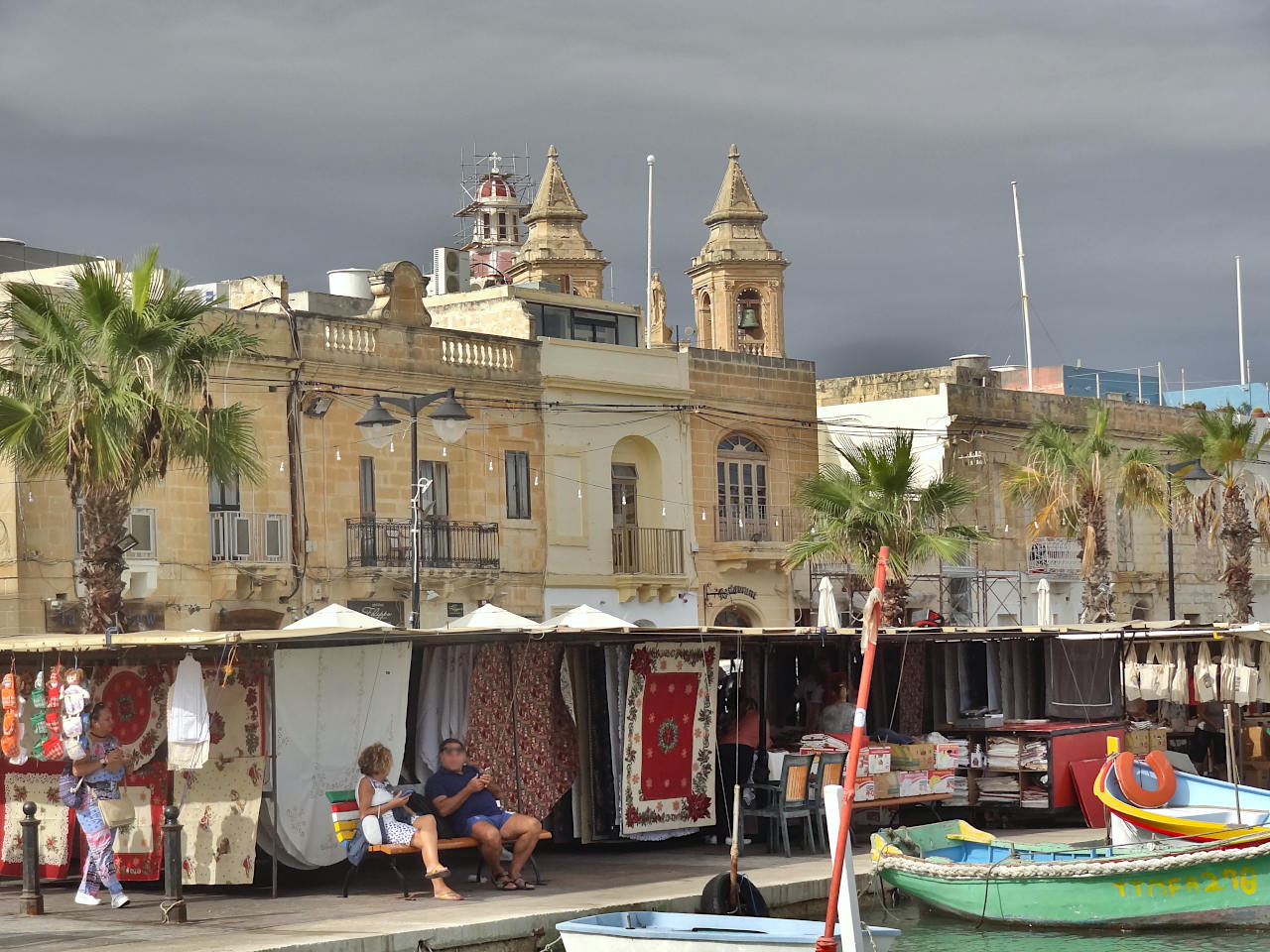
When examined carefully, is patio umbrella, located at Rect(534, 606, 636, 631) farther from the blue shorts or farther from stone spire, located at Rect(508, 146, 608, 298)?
stone spire, located at Rect(508, 146, 608, 298)

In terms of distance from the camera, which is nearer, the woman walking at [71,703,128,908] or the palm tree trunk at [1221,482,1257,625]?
the woman walking at [71,703,128,908]

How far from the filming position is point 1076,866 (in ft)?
53.9

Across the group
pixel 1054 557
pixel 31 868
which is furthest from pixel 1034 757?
pixel 1054 557

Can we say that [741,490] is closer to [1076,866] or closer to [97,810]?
[1076,866]

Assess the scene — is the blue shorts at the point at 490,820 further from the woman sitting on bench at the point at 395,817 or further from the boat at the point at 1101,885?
the boat at the point at 1101,885

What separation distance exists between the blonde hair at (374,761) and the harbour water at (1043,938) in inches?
173

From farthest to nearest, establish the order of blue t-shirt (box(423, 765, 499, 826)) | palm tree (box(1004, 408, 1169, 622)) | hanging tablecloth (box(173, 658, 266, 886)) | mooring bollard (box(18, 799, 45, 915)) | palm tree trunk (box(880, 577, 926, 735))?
palm tree (box(1004, 408, 1169, 622)) → palm tree trunk (box(880, 577, 926, 735)) → blue t-shirt (box(423, 765, 499, 826)) → hanging tablecloth (box(173, 658, 266, 886)) → mooring bollard (box(18, 799, 45, 915))

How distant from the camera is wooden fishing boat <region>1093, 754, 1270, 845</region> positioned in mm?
17891

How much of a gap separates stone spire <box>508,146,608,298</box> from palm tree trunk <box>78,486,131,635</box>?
35.6 m

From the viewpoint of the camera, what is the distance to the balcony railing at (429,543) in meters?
32.9

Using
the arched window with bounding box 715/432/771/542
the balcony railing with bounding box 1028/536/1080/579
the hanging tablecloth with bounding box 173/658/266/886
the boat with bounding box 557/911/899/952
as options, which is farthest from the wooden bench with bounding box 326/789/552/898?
the balcony railing with bounding box 1028/536/1080/579

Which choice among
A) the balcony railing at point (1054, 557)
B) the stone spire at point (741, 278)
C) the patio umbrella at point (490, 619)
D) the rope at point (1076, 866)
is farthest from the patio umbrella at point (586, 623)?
the stone spire at point (741, 278)

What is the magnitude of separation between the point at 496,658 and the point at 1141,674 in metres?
9.02

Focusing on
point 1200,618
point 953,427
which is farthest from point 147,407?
point 1200,618
